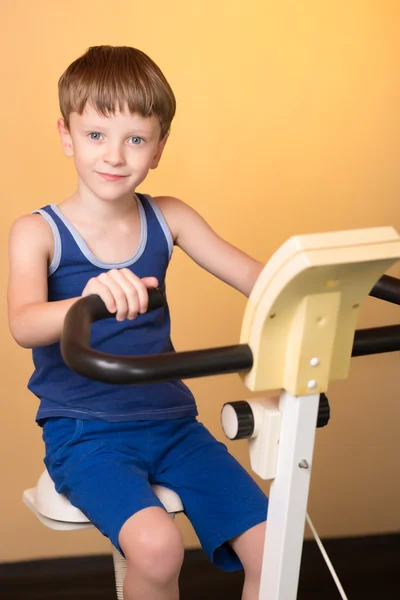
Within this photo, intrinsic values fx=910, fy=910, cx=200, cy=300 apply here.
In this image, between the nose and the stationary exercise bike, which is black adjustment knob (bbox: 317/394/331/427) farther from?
the nose

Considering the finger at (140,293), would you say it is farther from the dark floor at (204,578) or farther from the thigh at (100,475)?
the dark floor at (204,578)

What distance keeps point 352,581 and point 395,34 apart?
158 centimetres

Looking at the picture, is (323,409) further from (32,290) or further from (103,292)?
(32,290)

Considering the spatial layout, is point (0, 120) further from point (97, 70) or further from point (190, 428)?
point (190, 428)

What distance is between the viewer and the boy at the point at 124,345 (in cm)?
137

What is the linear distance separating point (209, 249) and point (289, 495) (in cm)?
66

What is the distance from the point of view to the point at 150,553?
4.35ft

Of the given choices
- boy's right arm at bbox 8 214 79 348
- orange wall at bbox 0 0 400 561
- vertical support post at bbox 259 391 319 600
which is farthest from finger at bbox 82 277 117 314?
orange wall at bbox 0 0 400 561

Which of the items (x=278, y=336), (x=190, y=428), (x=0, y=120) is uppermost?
(x=0, y=120)

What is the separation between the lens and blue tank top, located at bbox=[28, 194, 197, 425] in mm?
1562

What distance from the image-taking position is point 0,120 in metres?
2.35

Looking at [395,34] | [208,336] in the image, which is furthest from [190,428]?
[395,34]

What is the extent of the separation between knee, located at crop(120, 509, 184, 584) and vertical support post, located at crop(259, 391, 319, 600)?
18cm

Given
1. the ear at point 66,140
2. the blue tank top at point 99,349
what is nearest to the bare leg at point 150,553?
the blue tank top at point 99,349
